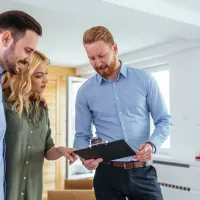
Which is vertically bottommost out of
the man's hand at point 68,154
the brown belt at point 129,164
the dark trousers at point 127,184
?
the dark trousers at point 127,184

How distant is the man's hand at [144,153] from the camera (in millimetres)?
1346

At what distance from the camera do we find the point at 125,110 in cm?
152

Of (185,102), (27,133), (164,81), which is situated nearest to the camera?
(27,133)

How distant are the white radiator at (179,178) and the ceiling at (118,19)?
1.41 meters

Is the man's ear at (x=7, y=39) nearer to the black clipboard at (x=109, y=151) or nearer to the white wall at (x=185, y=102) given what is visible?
the black clipboard at (x=109, y=151)

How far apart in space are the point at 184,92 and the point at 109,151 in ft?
9.20

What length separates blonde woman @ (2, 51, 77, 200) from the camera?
1.34 m

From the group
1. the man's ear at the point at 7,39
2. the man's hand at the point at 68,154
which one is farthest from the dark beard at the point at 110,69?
the man's ear at the point at 7,39

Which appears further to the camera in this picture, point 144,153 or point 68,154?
point 68,154

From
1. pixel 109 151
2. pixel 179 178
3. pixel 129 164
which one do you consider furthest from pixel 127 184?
pixel 179 178

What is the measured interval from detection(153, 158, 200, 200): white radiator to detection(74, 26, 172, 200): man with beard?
2.00 metres

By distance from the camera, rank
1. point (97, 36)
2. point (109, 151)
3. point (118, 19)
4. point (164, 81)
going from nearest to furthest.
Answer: point (109, 151), point (97, 36), point (118, 19), point (164, 81)

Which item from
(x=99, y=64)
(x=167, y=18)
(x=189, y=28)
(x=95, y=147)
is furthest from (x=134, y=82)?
(x=189, y=28)

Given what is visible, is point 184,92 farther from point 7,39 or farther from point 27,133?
point 7,39
